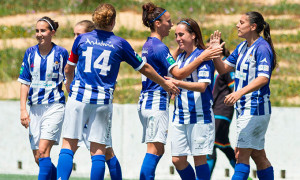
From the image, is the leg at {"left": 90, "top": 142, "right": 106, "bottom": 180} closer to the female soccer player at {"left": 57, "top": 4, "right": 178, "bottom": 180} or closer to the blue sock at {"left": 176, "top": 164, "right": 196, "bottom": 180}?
the female soccer player at {"left": 57, "top": 4, "right": 178, "bottom": 180}

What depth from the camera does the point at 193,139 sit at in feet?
20.0

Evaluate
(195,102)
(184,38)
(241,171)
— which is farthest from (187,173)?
(184,38)

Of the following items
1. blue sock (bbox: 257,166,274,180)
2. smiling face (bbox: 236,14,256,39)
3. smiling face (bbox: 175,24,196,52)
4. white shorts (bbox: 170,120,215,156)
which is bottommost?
blue sock (bbox: 257,166,274,180)

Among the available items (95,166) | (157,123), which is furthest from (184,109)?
(95,166)

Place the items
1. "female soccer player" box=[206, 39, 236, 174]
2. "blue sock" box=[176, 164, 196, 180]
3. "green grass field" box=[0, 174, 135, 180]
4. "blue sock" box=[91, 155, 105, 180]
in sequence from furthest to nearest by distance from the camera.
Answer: "green grass field" box=[0, 174, 135, 180]
"female soccer player" box=[206, 39, 236, 174]
"blue sock" box=[176, 164, 196, 180]
"blue sock" box=[91, 155, 105, 180]

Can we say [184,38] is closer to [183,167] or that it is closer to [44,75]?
[183,167]

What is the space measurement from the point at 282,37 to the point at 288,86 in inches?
107

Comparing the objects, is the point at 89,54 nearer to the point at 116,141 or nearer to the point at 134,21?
the point at 116,141

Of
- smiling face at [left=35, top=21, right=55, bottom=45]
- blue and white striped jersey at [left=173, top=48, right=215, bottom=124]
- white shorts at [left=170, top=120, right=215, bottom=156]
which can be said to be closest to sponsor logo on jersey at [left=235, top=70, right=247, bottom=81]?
blue and white striped jersey at [left=173, top=48, right=215, bottom=124]

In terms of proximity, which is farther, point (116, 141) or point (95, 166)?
point (116, 141)

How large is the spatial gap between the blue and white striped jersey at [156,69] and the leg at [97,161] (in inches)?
30.9

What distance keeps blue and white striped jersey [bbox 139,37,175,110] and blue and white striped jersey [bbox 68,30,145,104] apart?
1.61ft

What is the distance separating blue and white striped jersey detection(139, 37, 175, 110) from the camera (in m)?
6.08

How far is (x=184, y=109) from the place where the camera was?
615 cm
